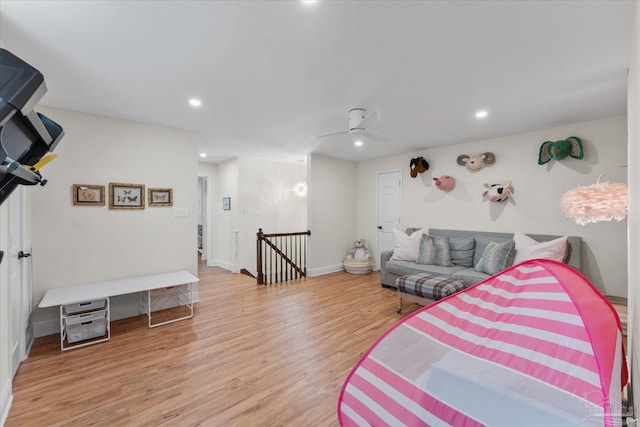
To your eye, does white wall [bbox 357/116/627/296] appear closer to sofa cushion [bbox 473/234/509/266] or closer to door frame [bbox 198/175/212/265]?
sofa cushion [bbox 473/234/509/266]

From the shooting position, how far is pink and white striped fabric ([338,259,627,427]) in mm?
726

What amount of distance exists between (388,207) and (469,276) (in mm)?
2366

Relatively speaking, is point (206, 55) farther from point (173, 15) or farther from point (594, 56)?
point (594, 56)

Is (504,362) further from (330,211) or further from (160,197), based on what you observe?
(330,211)

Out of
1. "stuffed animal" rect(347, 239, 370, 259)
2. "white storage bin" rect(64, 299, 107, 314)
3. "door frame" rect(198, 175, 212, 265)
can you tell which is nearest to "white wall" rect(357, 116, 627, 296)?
"stuffed animal" rect(347, 239, 370, 259)

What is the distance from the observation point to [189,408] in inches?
69.4

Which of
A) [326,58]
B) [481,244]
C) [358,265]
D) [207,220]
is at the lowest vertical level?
[358,265]

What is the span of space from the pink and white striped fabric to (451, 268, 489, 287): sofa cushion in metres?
2.49

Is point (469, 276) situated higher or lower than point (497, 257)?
lower

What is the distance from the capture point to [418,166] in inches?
190

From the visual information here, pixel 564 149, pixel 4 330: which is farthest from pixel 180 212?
pixel 564 149

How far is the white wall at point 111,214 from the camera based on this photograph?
112 inches

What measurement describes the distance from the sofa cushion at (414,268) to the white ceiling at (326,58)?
6.74ft

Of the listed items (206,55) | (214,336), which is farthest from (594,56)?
(214,336)
